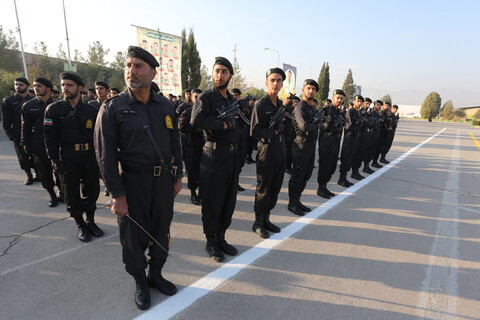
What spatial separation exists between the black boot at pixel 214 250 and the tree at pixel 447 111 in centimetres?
8923

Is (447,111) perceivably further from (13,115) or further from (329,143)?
(13,115)

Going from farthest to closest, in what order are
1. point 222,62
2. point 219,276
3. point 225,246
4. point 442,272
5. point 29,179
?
point 29,179
point 225,246
point 442,272
point 222,62
point 219,276

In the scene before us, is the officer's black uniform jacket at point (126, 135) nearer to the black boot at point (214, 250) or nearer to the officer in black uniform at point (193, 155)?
the black boot at point (214, 250)

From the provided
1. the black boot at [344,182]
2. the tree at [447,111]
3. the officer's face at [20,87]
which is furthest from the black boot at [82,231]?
the tree at [447,111]

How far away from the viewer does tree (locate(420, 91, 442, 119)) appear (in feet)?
202

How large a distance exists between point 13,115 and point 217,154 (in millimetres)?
5447

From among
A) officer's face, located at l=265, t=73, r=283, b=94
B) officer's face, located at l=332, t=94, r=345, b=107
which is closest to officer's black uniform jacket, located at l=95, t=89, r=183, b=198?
officer's face, located at l=265, t=73, r=283, b=94

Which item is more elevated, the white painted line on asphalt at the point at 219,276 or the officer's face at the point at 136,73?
the officer's face at the point at 136,73

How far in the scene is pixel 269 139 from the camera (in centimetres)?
354

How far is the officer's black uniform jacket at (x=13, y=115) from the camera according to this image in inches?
221

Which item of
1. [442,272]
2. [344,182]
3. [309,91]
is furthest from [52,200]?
[344,182]

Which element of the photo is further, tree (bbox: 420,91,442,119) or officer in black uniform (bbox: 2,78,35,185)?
tree (bbox: 420,91,442,119)

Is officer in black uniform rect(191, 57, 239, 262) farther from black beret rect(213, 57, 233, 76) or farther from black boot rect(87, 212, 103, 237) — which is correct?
black boot rect(87, 212, 103, 237)

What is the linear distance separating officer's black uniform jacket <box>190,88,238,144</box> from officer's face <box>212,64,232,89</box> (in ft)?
0.28
